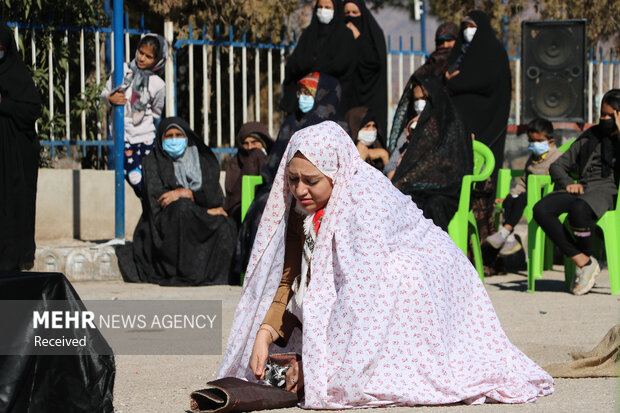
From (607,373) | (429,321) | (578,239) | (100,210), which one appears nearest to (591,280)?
(578,239)

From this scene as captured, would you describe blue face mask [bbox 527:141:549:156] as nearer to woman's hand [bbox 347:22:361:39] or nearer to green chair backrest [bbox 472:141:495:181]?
green chair backrest [bbox 472:141:495:181]

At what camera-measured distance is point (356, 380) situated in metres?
3.85

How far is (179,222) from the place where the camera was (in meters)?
8.41

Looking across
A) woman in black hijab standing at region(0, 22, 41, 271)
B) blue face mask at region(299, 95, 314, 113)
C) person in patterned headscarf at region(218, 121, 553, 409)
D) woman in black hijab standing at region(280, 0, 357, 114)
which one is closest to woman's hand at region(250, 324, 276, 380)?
person in patterned headscarf at region(218, 121, 553, 409)

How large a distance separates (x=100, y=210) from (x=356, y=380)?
6.28 meters

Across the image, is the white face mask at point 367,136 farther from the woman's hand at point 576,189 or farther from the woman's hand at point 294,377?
the woman's hand at point 294,377

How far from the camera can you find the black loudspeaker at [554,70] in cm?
1186

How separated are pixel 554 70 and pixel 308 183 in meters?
8.44

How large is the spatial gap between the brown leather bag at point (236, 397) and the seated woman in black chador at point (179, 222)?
4.41 metres

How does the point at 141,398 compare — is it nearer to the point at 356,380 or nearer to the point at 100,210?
the point at 356,380

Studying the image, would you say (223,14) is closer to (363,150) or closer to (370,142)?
(370,142)

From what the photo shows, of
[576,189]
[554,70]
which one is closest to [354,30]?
[554,70]

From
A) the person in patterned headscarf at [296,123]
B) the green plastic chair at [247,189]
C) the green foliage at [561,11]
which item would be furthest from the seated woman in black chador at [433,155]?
the green foliage at [561,11]

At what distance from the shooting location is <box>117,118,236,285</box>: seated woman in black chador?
8383 millimetres
